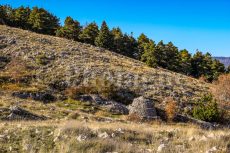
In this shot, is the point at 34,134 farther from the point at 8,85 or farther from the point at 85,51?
the point at 85,51

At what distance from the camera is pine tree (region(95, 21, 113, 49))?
285 ft

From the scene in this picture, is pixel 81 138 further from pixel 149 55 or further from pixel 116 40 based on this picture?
pixel 116 40

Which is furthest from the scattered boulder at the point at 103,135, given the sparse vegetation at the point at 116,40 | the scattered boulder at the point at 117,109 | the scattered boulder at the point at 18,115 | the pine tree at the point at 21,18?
the pine tree at the point at 21,18

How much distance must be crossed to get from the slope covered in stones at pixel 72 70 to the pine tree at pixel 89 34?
17048 mm

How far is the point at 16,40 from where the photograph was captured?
6806 centimetres

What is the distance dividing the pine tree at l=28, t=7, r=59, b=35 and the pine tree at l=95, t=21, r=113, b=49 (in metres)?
13.2

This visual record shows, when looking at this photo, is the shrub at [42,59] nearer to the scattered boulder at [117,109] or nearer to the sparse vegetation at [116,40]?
the scattered boulder at [117,109]

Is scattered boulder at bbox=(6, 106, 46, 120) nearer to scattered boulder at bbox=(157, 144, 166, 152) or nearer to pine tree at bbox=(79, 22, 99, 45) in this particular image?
scattered boulder at bbox=(157, 144, 166, 152)

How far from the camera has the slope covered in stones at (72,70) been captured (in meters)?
49.9

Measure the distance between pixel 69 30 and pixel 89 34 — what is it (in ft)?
17.1

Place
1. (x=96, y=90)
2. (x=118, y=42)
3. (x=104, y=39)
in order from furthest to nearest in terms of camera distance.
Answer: (x=118, y=42), (x=104, y=39), (x=96, y=90)

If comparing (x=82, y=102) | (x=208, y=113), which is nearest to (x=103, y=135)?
(x=82, y=102)

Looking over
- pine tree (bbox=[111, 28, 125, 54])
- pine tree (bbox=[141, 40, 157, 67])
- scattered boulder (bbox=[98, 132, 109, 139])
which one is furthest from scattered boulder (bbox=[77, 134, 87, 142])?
pine tree (bbox=[111, 28, 125, 54])

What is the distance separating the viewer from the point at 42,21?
89062 millimetres
